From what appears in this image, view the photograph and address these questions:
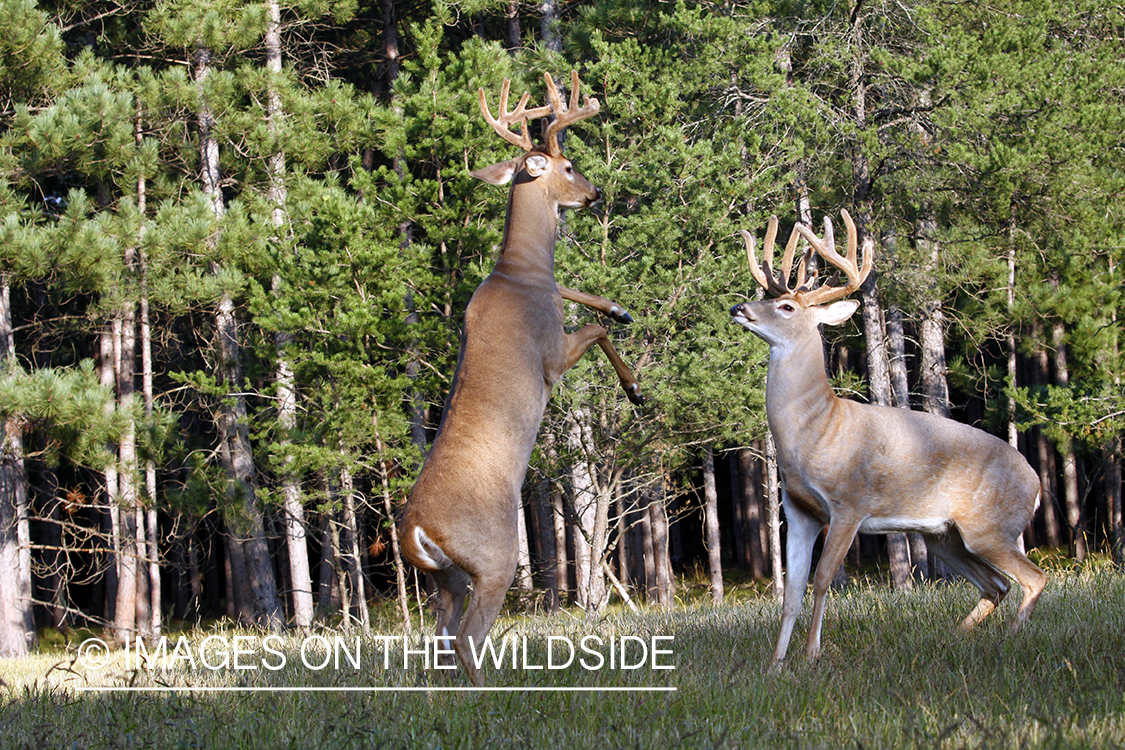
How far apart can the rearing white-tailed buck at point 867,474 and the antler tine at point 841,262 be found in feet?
0.05

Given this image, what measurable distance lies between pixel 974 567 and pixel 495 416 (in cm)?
325

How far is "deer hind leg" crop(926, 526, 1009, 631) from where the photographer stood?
6.28m

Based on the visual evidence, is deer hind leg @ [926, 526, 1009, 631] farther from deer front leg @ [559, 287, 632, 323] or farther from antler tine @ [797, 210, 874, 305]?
deer front leg @ [559, 287, 632, 323]

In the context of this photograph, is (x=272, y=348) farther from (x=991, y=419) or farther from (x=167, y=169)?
(x=991, y=419)

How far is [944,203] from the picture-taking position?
47.2 ft

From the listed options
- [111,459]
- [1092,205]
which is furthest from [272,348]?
[1092,205]

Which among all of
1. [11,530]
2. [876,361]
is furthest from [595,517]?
[11,530]

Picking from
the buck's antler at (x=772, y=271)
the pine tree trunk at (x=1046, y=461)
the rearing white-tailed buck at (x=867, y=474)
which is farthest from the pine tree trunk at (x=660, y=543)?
the rearing white-tailed buck at (x=867, y=474)

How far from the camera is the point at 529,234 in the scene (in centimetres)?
589

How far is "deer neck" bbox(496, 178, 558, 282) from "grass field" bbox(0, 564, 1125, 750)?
6.72 ft

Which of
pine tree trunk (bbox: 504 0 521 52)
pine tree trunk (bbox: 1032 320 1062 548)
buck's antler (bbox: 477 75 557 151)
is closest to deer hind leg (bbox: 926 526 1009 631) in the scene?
buck's antler (bbox: 477 75 557 151)

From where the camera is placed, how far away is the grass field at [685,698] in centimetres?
388

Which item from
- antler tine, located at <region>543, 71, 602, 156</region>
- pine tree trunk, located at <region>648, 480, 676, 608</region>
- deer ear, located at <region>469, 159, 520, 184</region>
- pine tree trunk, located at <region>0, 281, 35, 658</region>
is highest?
antler tine, located at <region>543, 71, 602, 156</region>

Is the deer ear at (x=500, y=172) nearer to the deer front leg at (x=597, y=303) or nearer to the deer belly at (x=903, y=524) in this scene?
the deer front leg at (x=597, y=303)
